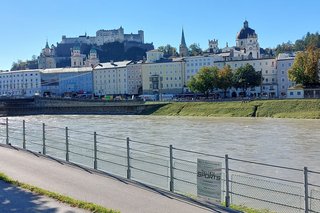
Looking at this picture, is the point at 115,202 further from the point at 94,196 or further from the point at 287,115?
the point at 287,115

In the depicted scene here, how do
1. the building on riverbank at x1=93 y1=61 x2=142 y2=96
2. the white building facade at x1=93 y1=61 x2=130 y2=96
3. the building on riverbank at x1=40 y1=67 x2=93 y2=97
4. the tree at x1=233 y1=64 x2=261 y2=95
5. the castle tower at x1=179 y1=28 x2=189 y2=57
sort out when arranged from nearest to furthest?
the tree at x1=233 y1=64 x2=261 y2=95 → the building on riverbank at x1=93 y1=61 x2=142 y2=96 → the white building facade at x1=93 y1=61 x2=130 y2=96 → the building on riverbank at x1=40 y1=67 x2=93 y2=97 → the castle tower at x1=179 y1=28 x2=189 y2=57

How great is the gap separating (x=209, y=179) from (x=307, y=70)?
78845 millimetres

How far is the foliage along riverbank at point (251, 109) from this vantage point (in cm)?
6744

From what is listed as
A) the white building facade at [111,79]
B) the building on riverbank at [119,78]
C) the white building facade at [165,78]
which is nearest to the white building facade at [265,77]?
the white building facade at [165,78]

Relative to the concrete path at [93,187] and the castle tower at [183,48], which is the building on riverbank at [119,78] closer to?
the castle tower at [183,48]

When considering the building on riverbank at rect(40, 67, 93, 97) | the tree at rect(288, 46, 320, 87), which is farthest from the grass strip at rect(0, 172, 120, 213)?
the building on riverbank at rect(40, 67, 93, 97)

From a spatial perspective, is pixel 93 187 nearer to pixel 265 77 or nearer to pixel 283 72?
pixel 283 72

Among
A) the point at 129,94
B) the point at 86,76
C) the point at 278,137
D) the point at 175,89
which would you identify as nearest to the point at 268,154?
the point at 278,137

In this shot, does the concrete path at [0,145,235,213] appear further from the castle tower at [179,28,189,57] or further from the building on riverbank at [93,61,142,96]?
the castle tower at [179,28,189,57]

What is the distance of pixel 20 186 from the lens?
1073cm

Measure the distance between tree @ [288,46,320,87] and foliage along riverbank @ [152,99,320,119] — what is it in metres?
13.0

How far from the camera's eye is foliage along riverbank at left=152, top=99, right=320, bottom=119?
6744cm

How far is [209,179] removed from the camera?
9.40 meters

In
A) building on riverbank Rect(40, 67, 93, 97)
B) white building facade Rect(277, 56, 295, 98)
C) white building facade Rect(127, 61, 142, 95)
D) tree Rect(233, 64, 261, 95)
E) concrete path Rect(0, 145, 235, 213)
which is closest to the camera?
concrete path Rect(0, 145, 235, 213)
